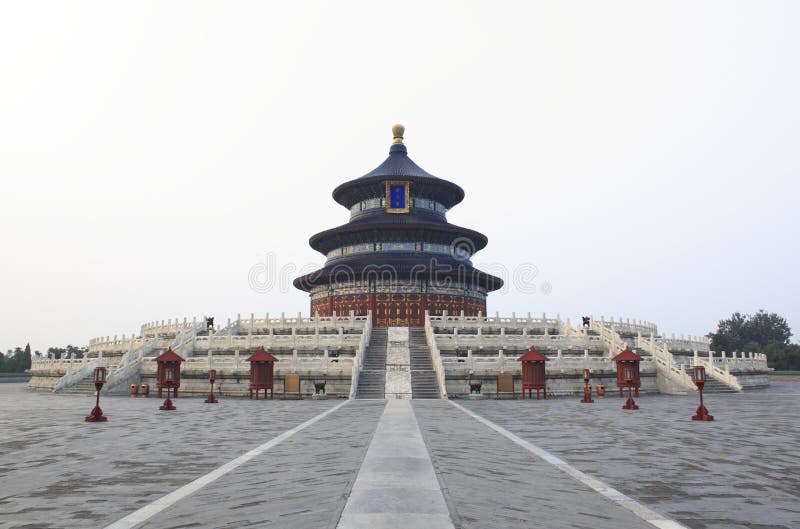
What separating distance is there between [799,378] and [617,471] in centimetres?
5290

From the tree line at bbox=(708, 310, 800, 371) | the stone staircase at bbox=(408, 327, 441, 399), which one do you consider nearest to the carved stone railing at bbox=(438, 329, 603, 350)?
the stone staircase at bbox=(408, 327, 441, 399)

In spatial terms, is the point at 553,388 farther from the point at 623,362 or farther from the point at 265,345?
the point at 265,345

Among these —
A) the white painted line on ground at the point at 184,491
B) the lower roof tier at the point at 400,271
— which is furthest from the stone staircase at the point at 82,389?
the white painted line on ground at the point at 184,491

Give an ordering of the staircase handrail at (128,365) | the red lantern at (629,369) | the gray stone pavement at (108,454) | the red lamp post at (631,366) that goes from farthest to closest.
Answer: the staircase handrail at (128,365), the red lamp post at (631,366), the red lantern at (629,369), the gray stone pavement at (108,454)

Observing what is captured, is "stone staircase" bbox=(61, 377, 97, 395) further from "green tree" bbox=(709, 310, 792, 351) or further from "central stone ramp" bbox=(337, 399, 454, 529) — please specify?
"green tree" bbox=(709, 310, 792, 351)

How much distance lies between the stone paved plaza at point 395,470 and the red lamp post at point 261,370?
9.55 meters

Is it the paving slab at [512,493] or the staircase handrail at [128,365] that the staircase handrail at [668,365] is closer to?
the paving slab at [512,493]

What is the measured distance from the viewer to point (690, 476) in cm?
866

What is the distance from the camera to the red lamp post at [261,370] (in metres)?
27.0

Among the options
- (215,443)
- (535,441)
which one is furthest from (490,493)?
(215,443)

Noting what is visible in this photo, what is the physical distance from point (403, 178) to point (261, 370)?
3260cm

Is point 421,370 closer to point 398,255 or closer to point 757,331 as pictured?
point 398,255

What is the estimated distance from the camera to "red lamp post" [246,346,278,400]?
27016 mm

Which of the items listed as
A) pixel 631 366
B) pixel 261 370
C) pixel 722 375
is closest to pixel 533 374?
pixel 631 366
